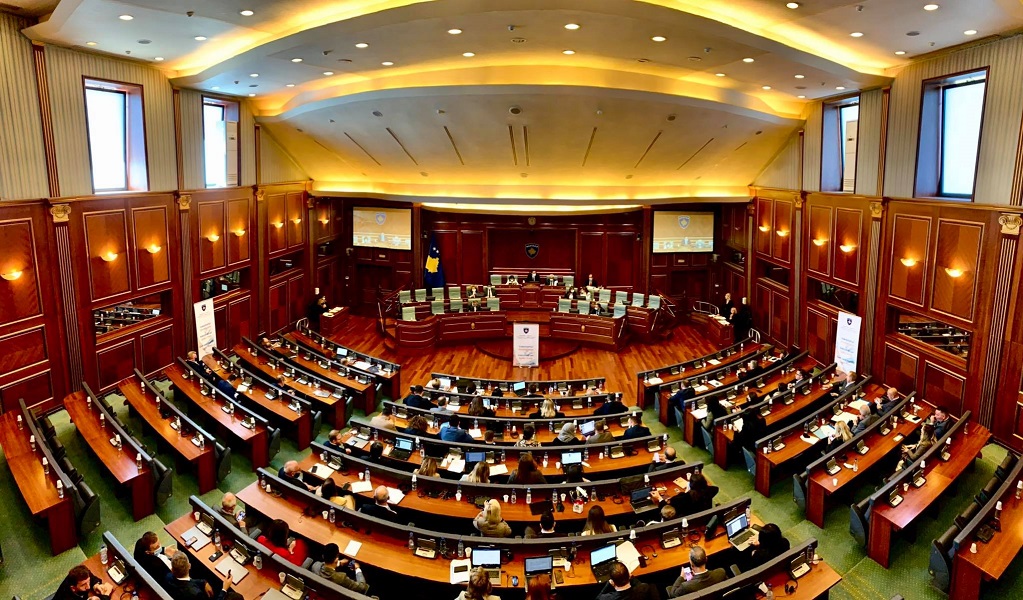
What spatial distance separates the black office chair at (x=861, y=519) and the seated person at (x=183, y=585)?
270 inches

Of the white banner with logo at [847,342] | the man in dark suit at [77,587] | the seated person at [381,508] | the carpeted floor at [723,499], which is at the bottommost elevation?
the carpeted floor at [723,499]

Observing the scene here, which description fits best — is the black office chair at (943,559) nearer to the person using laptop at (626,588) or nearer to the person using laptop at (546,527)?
the person using laptop at (626,588)

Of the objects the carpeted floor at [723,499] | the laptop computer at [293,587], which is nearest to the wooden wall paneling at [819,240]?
the carpeted floor at [723,499]

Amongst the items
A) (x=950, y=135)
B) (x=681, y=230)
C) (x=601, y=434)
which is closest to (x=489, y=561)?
(x=601, y=434)

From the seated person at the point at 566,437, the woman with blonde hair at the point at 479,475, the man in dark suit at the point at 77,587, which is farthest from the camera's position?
the seated person at the point at 566,437

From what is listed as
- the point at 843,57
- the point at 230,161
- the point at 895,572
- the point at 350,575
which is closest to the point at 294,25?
the point at 230,161

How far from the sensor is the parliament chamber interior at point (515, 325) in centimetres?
641

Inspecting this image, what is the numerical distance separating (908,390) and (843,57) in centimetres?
580

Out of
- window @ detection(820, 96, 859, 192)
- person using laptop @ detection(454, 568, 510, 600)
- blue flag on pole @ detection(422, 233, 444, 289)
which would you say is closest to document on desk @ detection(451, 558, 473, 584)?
person using laptop @ detection(454, 568, 510, 600)

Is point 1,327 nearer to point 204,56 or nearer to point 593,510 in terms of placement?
point 204,56

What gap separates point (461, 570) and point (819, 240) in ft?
35.5

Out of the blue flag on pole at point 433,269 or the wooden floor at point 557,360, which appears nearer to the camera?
the wooden floor at point 557,360

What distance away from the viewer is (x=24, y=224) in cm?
912

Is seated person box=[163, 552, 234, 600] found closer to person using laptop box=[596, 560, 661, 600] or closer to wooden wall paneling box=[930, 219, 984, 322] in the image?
person using laptop box=[596, 560, 661, 600]
